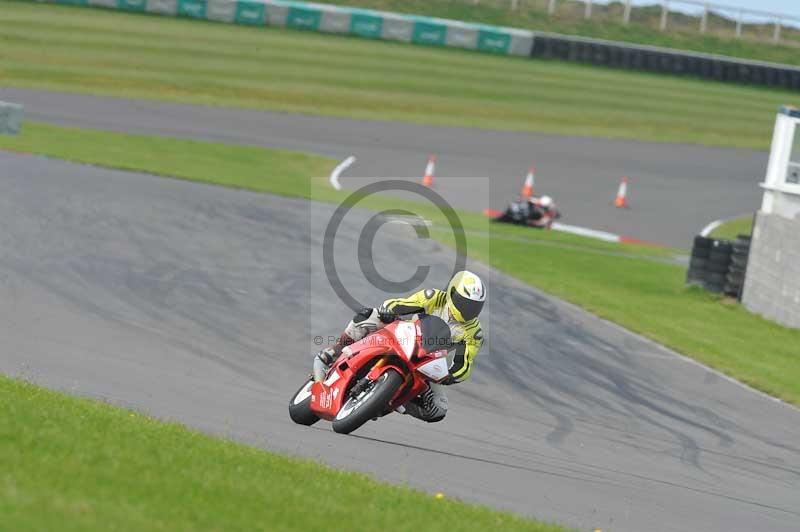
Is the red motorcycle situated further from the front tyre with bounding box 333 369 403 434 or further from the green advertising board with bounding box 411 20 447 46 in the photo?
the green advertising board with bounding box 411 20 447 46

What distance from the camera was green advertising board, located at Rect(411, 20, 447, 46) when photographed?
53.7 metres

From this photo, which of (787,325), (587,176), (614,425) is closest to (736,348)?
(787,325)

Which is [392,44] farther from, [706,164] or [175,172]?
[175,172]

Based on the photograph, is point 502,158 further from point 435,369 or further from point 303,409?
point 435,369

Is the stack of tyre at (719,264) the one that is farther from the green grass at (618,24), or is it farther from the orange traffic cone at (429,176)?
the green grass at (618,24)

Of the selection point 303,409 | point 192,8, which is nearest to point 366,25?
point 192,8

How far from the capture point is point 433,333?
368 inches

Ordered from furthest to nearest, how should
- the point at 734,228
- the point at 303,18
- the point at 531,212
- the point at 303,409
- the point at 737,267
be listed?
the point at 303,18 → the point at 734,228 → the point at 531,212 → the point at 737,267 → the point at 303,409

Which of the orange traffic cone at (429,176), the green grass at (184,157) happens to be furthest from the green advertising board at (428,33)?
the orange traffic cone at (429,176)

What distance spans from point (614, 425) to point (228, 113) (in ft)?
92.9

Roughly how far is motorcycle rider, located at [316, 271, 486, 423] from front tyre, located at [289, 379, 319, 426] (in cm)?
33

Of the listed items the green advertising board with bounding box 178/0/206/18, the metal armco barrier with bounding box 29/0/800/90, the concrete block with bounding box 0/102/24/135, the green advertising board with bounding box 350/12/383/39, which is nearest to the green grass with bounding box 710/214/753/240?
the concrete block with bounding box 0/102/24/135

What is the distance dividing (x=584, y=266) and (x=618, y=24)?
40.2m

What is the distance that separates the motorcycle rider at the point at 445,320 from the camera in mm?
9523
